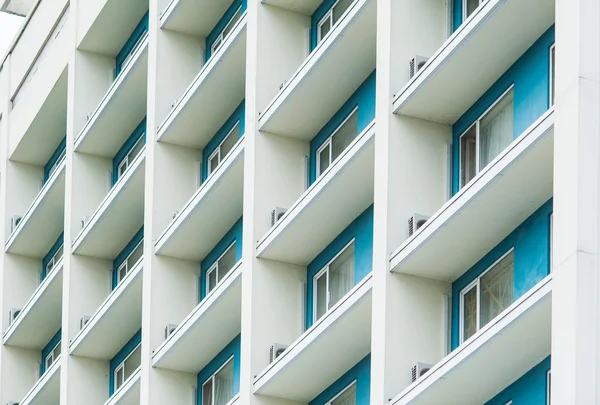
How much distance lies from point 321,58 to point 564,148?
1146 centimetres

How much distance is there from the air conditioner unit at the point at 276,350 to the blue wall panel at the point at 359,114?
3787 mm

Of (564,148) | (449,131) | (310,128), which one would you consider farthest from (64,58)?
(564,148)

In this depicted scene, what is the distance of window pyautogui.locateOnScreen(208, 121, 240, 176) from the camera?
157 ft

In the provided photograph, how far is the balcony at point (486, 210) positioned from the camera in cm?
3238

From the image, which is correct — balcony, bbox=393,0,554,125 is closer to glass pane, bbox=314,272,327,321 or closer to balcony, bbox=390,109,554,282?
balcony, bbox=390,109,554,282

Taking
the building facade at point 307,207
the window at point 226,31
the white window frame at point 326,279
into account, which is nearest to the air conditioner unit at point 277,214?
the building facade at point 307,207

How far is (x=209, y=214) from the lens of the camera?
152 ft

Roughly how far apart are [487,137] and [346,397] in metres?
6.51

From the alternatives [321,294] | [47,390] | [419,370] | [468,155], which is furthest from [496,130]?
[47,390]

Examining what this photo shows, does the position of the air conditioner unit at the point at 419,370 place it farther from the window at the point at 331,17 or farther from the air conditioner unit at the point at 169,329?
the air conditioner unit at the point at 169,329

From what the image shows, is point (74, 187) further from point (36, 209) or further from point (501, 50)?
point (501, 50)

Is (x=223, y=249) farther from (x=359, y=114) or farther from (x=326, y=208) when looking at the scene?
(x=326, y=208)

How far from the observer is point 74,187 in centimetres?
5456

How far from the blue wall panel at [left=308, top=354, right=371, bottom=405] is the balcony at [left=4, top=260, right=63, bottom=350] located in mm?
16362
